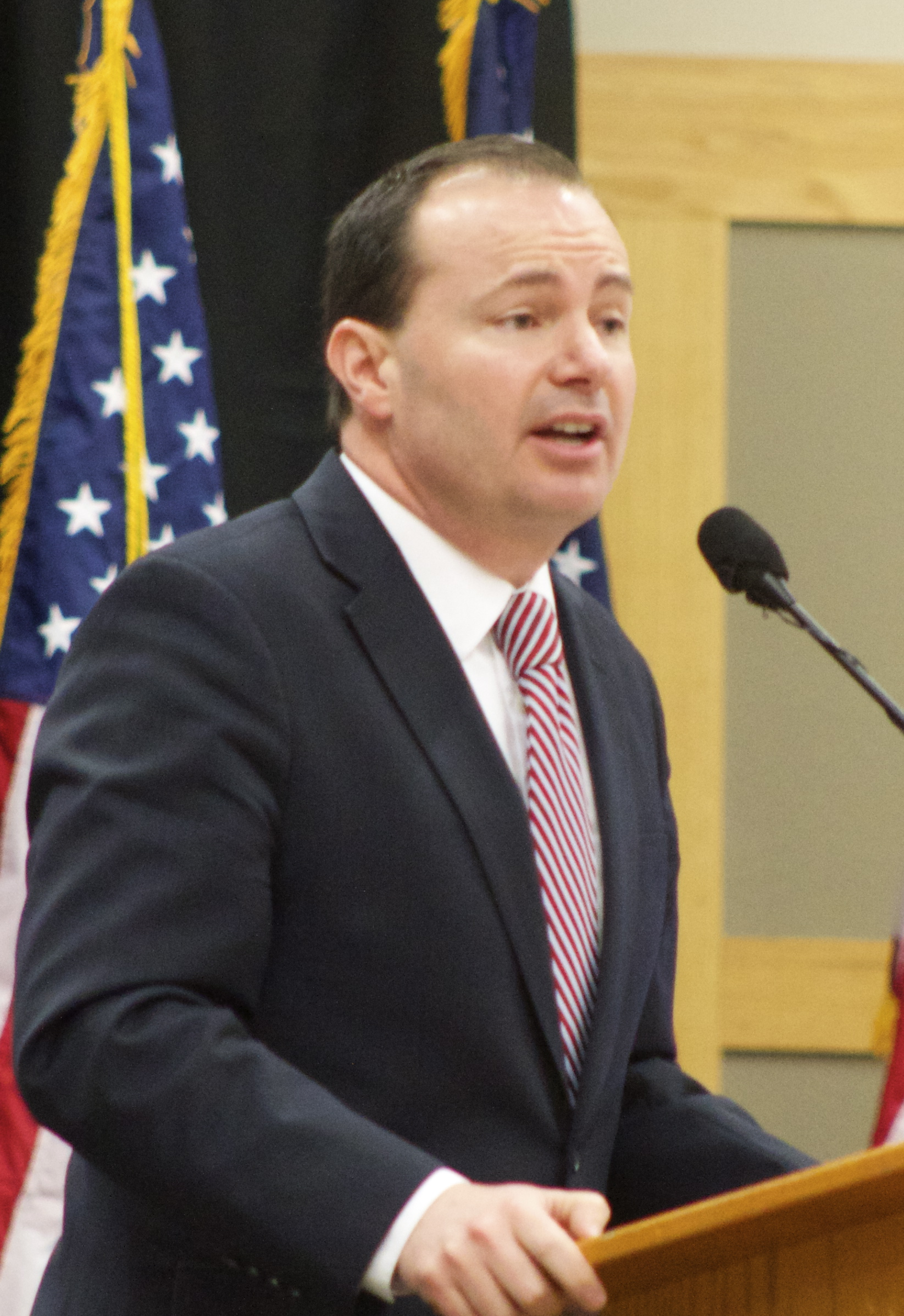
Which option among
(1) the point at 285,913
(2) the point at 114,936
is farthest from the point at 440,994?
(2) the point at 114,936

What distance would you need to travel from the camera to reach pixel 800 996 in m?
2.88

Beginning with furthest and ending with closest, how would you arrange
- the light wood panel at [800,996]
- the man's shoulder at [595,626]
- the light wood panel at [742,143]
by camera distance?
the light wood panel at [742,143], the light wood panel at [800,996], the man's shoulder at [595,626]

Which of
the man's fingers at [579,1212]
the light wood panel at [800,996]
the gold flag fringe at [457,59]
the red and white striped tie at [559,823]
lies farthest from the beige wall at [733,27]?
the man's fingers at [579,1212]

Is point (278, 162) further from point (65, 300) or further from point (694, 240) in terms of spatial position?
point (694, 240)

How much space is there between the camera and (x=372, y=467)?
60.4 inches

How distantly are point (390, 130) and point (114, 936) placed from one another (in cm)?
180

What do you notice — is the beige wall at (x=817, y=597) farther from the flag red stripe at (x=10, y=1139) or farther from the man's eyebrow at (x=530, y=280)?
the man's eyebrow at (x=530, y=280)

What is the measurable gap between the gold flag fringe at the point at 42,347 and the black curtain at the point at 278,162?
0.69 feet

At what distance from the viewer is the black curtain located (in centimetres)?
257

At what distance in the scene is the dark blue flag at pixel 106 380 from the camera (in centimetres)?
238

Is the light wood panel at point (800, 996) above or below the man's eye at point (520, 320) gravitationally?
below

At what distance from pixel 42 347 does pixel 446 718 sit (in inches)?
52.7

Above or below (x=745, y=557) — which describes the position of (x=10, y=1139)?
below

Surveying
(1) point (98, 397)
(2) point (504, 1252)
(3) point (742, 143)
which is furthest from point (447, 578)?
(3) point (742, 143)
